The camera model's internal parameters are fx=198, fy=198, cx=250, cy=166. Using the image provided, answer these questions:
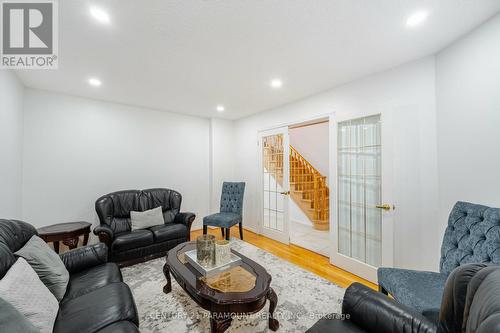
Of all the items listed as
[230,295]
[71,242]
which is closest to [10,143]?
[71,242]

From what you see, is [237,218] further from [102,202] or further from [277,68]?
[277,68]

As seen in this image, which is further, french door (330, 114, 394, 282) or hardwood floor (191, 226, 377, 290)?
hardwood floor (191, 226, 377, 290)

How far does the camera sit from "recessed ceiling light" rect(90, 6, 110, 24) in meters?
1.49

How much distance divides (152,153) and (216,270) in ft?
9.83

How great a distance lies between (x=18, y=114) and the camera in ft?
8.73

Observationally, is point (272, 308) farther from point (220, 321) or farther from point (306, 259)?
point (306, 259)

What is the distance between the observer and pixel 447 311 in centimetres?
77

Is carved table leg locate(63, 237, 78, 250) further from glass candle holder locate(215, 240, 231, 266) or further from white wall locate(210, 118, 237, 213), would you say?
white wall locate(210, 118, 237, 213)

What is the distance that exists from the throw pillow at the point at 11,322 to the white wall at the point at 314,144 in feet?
17.5

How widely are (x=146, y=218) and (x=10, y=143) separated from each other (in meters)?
1.86

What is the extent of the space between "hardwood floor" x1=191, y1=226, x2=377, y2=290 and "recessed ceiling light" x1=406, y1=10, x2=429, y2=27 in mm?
2702

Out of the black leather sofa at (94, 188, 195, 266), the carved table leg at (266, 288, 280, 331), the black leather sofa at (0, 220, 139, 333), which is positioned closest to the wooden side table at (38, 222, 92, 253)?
the black leather sofa at (94, 188, 195, 266)

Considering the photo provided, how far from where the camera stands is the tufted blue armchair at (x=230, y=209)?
3.64m

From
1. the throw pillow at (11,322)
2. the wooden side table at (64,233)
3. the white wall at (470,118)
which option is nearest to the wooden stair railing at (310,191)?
the white wall at (470,118)
